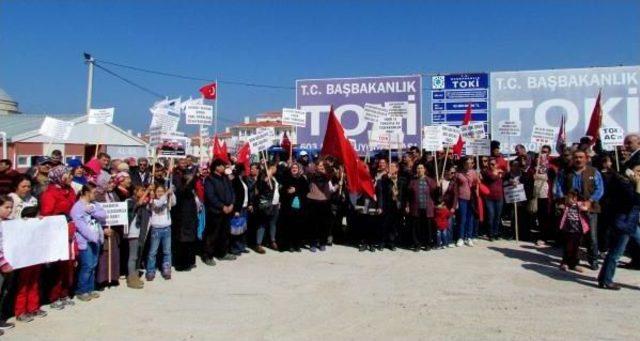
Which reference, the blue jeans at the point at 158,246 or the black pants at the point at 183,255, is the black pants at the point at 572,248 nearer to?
the black pants at the point at 183,255

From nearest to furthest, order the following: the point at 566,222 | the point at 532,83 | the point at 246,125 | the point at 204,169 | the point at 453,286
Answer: the point at 453,286, the point at 566,222, the point at 204,169, the point at 532,83, the point at 246,125

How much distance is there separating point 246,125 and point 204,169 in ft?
273

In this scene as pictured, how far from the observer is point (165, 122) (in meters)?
10.4

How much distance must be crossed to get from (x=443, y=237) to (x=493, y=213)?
1473mm

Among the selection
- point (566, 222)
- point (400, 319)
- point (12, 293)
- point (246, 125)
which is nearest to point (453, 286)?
point (400, 319)

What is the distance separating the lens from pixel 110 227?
25.9 feet

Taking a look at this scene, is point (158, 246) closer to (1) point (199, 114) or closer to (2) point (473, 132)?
(1) point (199, 114)

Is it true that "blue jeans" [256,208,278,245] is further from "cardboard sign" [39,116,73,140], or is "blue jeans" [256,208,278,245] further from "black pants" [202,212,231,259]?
"cardboard sign" [39,116,73,140]

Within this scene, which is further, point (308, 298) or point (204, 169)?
point (204, 169)

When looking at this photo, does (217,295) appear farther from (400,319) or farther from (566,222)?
(566,222)

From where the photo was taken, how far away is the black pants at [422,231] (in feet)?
36.7

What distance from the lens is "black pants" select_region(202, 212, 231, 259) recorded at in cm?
988

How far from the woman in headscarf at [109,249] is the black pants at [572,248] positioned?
717 cm

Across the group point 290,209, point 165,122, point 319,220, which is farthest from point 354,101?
point 165,122
